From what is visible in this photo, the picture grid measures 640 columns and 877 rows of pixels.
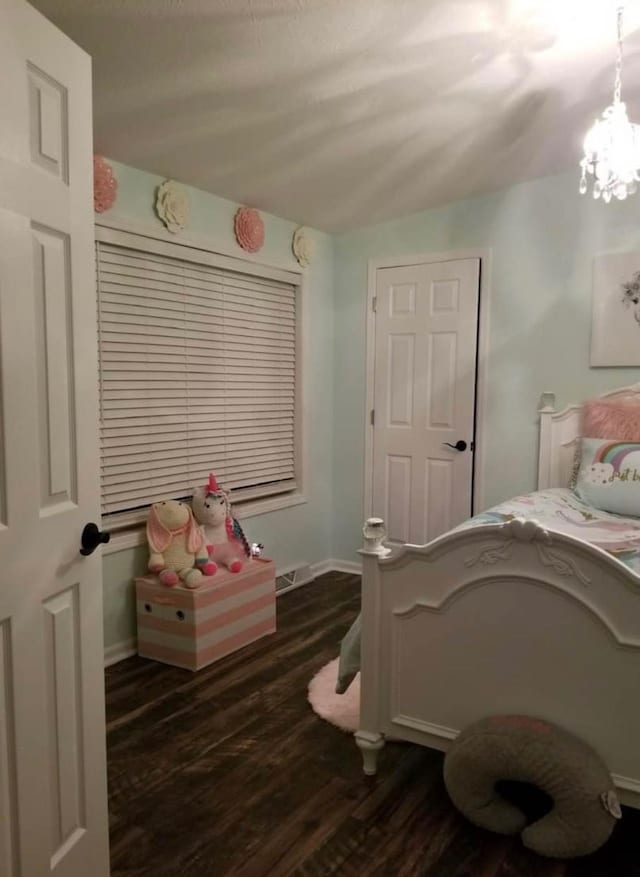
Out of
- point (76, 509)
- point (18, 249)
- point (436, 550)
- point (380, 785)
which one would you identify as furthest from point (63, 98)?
point (380, 785)

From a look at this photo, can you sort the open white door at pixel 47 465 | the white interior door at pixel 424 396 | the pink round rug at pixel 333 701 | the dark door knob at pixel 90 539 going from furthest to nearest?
the white interior door at pixel 424 396 → the pink round rug at pixel 333 701 → the dark door knob at pixel 90 539 → the open white door at pixel 47 465

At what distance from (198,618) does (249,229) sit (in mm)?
2003

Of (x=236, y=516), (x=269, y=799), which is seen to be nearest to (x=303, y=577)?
(x=236, y=516)

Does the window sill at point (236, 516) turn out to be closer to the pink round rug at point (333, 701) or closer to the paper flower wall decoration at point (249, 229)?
the pink round rug at point (333, 701)

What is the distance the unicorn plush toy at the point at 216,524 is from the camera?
3100mm

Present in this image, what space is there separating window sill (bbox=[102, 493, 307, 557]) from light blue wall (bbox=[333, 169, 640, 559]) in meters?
1.16

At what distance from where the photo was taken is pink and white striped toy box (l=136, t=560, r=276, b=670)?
2.81m

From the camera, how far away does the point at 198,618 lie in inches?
110

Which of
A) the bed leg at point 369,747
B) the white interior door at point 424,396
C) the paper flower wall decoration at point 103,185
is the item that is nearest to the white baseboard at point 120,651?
the bed leg at point 369,747

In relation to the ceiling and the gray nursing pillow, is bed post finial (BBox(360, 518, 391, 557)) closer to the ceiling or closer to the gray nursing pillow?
the gray nursing pillow

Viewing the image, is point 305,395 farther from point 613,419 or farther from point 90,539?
point 90,539

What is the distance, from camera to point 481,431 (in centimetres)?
380

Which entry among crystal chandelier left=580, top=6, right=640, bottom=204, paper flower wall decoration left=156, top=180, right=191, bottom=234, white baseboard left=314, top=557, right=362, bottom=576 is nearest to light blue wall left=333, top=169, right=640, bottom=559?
white baseboard left=314, top=557, right=362, bottom=576

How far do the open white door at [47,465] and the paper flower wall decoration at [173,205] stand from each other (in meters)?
1.58
